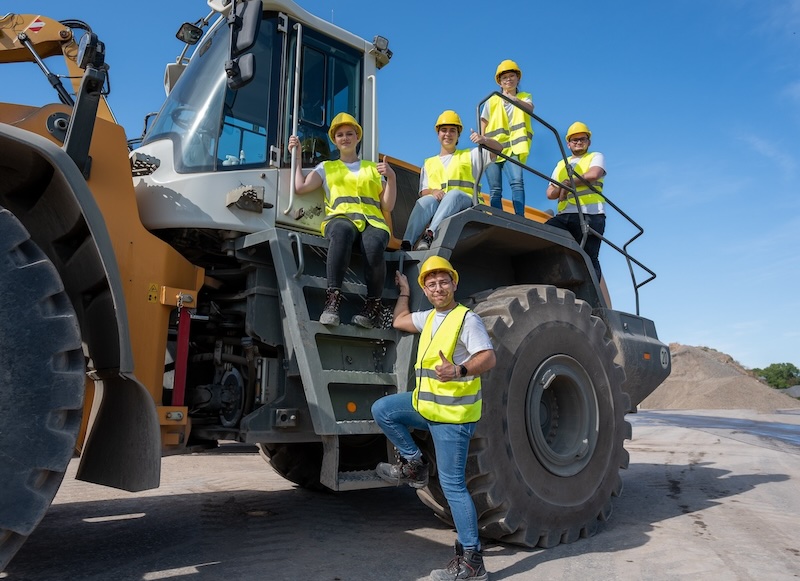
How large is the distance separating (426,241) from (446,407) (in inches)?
51.3

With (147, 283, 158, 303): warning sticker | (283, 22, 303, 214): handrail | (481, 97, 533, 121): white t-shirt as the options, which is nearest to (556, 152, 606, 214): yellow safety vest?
(481, 97, 533, 121): white t-shirt

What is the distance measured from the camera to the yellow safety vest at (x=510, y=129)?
207 inches

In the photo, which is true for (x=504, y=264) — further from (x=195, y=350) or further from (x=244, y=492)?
(x=244, y=492)

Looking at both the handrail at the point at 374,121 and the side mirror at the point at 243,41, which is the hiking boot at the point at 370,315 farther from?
the side mirror at the point at 243,41

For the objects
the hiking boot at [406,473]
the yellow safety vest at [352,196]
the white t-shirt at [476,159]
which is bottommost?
the hiking boot at [406,473]

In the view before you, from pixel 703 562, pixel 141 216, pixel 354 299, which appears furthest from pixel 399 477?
pixel 141 216

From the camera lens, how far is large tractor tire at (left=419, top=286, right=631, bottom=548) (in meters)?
3.80

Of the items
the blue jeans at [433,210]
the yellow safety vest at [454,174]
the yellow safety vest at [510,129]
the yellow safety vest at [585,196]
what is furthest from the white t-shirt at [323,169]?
the yellow safety vest at [585,196]

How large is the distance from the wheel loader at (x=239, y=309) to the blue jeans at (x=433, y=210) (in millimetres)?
143

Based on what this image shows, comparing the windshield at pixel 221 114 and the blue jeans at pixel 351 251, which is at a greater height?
the windshield at pixel 221 114

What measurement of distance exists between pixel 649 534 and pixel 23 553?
388cm

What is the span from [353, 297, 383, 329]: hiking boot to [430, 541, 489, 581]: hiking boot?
56.0 inches

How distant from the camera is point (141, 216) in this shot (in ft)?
12.3

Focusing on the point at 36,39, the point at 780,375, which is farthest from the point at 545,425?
the point at 780,375
